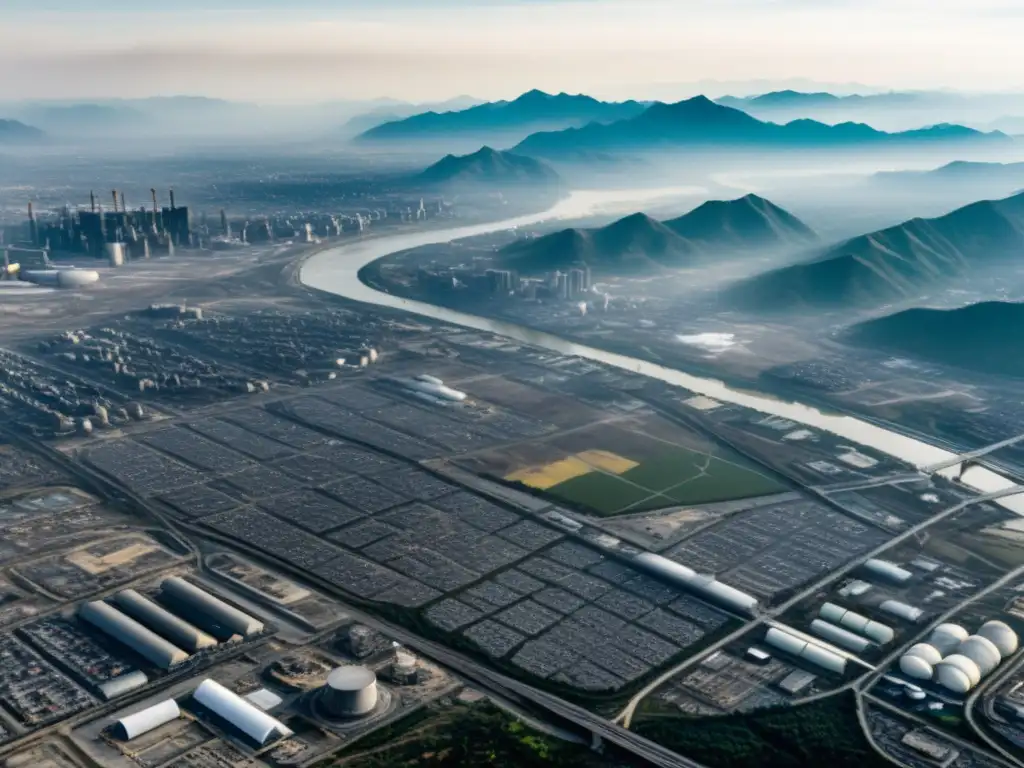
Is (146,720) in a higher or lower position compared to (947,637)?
higher

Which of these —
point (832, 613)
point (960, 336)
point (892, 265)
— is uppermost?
point (892, 265)

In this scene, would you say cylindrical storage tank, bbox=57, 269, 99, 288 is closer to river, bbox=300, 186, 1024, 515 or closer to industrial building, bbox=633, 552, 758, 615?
river, bbox=300, 186, 1024, 515

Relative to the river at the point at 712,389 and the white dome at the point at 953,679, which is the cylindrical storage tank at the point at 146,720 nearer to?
the white dome at the point at 953,679

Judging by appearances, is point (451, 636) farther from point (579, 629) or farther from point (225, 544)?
point (225, 544)

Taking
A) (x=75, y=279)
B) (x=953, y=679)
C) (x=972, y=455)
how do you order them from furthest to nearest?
(x=75, y=279) < (x=972, y=455) < (x=953, y=679)

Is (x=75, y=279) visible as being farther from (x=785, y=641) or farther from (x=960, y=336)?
(x=785, y=641)

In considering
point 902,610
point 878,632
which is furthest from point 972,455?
point 878,632

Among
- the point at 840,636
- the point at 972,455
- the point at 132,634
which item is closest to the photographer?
the point at 132,634
